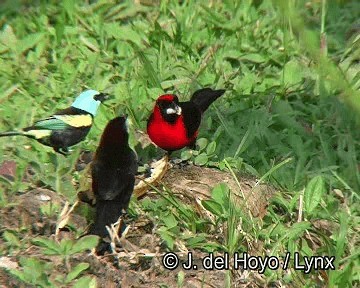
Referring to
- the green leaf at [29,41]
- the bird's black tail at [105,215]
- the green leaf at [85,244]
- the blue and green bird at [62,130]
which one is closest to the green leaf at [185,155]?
the blue and green bird at [62,130]

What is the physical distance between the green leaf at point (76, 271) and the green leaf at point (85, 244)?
69 millimetres

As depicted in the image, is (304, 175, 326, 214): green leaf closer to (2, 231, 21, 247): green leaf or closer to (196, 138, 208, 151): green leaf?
(196, 138, 208, 151): green leaf

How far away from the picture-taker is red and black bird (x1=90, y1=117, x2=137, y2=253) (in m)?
3.32

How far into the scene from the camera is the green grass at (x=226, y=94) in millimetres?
3662

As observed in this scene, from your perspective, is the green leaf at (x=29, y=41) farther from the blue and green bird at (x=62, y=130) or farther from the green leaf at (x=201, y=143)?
the green leaf at (x=201, y=143)

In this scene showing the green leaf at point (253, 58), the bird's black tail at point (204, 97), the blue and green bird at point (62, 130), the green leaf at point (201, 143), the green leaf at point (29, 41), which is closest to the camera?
the blue and green bird at point (62, 130)

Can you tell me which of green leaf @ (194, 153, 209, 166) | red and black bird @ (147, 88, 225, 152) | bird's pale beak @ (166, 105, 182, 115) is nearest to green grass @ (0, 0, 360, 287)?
green leaf @ (194, 153, 209, 166)

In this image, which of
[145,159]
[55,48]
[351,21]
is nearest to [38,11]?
[55,48]

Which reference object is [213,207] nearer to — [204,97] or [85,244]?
[85,244]

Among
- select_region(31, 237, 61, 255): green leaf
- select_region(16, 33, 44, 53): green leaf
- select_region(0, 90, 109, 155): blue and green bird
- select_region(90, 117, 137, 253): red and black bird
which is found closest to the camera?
select_region(31, 237, 61, 255): green leaf

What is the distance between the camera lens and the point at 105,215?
10.9ft

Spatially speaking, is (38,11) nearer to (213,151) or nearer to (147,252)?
(213,151)

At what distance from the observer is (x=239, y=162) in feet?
14.0

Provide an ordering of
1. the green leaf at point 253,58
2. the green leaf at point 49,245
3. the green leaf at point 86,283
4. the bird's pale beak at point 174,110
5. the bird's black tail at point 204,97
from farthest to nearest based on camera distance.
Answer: the green leaf at point 253,58, the bird's black tail at point 204,97, the bird's pale beak at point 174,110, the green leaf at point 49,245, the green leaf at point 86,283
